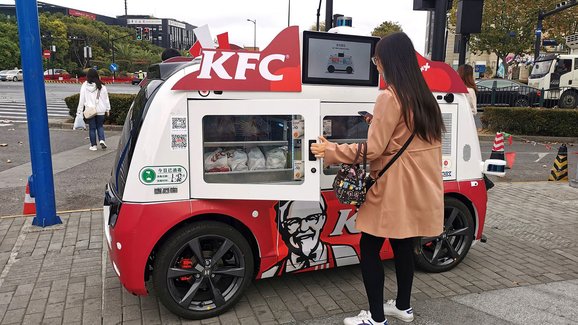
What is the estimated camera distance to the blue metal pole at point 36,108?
16.0ft

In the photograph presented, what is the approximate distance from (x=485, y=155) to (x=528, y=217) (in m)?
5.31

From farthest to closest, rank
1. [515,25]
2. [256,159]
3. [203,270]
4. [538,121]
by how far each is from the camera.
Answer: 1. [515,25]
2. [538,121]
3. [256,159]
4. [203,270]

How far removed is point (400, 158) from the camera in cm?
287

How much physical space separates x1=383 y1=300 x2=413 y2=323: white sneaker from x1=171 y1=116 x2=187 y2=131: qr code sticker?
1860 millimetres

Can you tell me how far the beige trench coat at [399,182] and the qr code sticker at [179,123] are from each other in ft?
3.12

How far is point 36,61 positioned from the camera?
4957 mm

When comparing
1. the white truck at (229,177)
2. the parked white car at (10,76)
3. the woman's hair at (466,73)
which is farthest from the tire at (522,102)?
the parked white car at (10,76)

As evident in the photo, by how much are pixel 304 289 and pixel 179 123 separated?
1.74 metres

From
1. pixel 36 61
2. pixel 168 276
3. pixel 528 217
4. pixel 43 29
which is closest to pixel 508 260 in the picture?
pixel 528 217

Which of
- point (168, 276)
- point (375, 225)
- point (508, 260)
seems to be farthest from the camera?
point (508, 260)

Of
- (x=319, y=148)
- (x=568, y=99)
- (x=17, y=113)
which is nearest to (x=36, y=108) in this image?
(x=319, y=148)

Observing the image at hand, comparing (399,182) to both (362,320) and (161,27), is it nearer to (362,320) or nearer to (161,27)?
(362,320)

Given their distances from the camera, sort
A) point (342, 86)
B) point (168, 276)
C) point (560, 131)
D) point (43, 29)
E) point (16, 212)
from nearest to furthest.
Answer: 1. point (168, 276)
2. point (342, 86)
3. point (16, 212)
4. point (560, 131)
5. point (43, 29)

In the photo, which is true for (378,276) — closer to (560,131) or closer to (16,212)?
(16,212)
